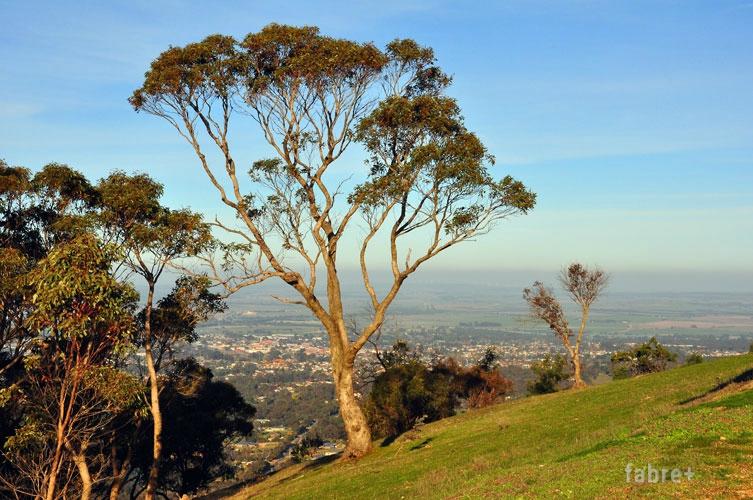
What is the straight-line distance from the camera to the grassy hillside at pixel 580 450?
11.9 metres

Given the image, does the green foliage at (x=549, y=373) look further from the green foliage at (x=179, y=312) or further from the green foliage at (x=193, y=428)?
the green foliage at (x=179, y=312)

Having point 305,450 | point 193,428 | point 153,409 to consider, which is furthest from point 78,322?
point 305,450

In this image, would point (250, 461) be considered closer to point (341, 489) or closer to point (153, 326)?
point (153, 326)

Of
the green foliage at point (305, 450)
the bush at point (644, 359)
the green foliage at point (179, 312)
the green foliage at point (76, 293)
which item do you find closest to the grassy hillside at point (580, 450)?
the green foliage at point (76, 293)

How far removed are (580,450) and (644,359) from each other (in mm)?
43318

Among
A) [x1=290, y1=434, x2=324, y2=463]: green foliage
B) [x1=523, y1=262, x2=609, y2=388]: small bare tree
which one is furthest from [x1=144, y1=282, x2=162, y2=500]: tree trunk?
[x1=523, y1=262, x2=609, y2=388]: small bare tree

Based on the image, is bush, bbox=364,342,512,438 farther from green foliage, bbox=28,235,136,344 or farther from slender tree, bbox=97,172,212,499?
green foliage, bbox=28,235,136,344

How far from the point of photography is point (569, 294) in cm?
5091

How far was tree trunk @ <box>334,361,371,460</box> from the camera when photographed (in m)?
26.3

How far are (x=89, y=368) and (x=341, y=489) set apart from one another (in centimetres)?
945

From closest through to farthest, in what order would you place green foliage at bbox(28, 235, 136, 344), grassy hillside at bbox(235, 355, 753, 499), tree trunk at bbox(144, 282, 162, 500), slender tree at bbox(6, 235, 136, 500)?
grassy hillside at bbox(235, 355, 753, 499), slender tree at bbox(6, 235, 136, 500), green foliage at bbox(28, 235, 136, 344), tree trunk at bbox(144, 282, 162, 500)

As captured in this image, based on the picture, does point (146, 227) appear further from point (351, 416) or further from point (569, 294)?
point (569, 294)

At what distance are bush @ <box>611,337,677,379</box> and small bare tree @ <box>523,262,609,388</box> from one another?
9.48 m

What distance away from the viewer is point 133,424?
1330 inches
